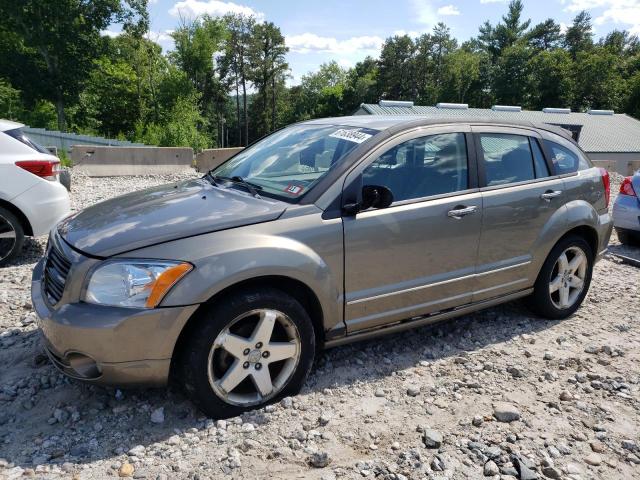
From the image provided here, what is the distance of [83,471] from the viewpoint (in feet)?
8.23

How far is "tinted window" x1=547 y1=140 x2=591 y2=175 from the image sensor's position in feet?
14.4

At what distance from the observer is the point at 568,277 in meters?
4.54

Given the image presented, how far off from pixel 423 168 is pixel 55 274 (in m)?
2.48

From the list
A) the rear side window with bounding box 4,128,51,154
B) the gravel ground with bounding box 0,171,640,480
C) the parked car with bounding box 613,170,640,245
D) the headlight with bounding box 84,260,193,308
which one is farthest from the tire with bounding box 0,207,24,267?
the parked car with bounding box 613,170,640,245

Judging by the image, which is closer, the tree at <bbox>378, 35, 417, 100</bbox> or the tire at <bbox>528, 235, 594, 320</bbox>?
the tire at <bbox>528, 235, 594, 320</bbox>

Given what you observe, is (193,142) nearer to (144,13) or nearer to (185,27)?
(144,13)

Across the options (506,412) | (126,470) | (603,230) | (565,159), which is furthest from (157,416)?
(603,230)

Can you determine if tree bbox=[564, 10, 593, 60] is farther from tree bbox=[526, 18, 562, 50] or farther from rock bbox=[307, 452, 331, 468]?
rock bbox=[307, 452, 331, 468]

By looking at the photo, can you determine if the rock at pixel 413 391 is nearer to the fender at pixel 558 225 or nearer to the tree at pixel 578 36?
the fender at pixel 558 225

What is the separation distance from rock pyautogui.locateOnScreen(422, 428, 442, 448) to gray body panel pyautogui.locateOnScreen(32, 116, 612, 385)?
2.47ft

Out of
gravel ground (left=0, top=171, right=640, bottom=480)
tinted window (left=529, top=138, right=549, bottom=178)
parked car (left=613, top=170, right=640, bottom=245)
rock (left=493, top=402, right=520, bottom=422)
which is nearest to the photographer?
gravel ground (left=0, top=171, right=640, bottom=480)

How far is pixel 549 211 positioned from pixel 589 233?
2.40 ft

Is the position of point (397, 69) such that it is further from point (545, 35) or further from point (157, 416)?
point (157, 416)

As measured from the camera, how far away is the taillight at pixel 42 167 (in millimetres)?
5574
